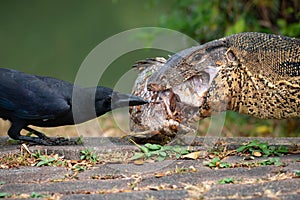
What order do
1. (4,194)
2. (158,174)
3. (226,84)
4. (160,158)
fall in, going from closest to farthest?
(4,194) < (158,174) < (160,158) < (226,84)

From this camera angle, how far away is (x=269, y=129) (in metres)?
8.24

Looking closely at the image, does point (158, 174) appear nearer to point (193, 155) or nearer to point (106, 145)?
point (193, 155)

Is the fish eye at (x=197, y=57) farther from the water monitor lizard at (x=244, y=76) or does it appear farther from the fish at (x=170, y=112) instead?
the fish at (x=170, y=112)

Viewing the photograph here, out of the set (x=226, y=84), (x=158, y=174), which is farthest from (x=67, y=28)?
(x=158, y=174)

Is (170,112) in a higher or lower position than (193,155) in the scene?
higher

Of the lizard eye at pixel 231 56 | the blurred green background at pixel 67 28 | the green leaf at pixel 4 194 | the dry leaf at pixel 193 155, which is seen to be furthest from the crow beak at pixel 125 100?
the blurred green background at pixel 67 28

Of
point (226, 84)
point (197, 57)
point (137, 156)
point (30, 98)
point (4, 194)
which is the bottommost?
point (4, 194)

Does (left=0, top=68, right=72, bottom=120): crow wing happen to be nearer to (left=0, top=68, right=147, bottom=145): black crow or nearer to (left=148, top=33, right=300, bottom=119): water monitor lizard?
(left=0, top=68, right=147, bottom=145): black crow

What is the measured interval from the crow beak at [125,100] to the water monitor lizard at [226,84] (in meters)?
0.13

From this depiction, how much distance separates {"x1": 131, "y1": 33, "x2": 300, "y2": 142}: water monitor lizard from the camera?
16.3ft

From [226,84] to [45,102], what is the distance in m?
1.57

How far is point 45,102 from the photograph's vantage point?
5000mm

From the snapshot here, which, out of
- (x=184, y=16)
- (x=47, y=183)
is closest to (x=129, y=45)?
(x=184, y=16)

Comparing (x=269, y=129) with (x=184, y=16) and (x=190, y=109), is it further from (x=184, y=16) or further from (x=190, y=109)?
(x=190, y=109)
